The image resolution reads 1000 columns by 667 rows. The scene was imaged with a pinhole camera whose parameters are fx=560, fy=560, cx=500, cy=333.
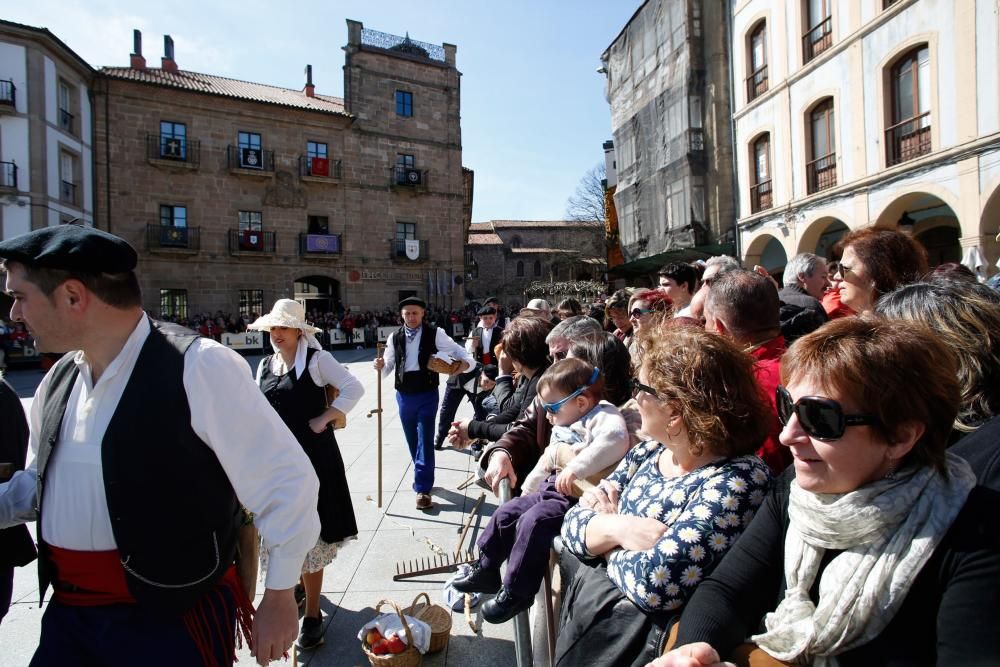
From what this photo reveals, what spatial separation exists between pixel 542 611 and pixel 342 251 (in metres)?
27.1

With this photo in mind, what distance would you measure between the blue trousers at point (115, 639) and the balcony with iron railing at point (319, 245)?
26.8 meters

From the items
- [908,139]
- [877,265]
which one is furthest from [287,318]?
[908,139]

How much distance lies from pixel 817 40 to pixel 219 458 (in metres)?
16.6

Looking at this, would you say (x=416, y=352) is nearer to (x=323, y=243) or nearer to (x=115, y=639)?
(x=115, y=639)

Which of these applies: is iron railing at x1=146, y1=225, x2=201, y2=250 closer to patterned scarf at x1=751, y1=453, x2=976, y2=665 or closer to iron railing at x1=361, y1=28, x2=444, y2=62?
iron railing at x1=361, y1=28, x2=444, y2=62

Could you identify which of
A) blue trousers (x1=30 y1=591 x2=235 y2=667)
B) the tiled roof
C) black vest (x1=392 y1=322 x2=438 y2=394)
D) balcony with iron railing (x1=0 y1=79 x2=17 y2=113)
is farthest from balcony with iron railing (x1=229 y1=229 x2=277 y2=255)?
blue trousers (x1=30 y1=591 x2=235 y2=667)

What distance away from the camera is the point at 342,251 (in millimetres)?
27672

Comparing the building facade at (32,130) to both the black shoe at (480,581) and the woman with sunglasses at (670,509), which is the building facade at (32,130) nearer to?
the black shoe at (480,581)

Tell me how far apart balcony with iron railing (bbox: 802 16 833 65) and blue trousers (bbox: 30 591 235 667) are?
16.5 meters

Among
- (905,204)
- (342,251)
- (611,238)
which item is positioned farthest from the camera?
(342,251)

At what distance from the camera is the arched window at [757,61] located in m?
15.9

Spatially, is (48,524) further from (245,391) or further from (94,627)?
(245,391)

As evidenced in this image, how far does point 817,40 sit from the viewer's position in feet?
45.1

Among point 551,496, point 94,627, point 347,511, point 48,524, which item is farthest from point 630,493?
point 347,511
